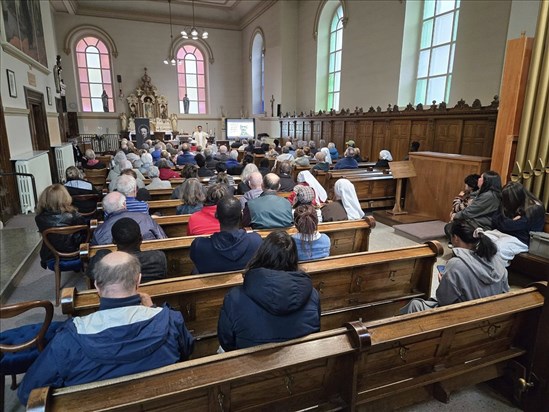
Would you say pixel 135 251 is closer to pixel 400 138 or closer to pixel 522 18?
pixel 522 18

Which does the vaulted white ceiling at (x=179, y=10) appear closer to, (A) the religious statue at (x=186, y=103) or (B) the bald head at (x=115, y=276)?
(A) the religious statue at (x=186, y=103)

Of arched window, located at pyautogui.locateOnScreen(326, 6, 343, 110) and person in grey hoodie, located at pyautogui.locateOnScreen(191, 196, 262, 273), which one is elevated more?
arched window, located at pyautogui.locateOnScreen(326, 6, 343, 110)

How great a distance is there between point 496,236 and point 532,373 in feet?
5.65

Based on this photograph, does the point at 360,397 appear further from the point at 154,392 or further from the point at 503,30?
the point at 503,30

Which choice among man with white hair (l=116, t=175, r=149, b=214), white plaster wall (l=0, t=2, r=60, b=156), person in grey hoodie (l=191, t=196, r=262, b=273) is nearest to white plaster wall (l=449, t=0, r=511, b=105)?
person in grey hoodie (l=191, t=196, r=262, b=273)

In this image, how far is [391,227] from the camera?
5.62 meters

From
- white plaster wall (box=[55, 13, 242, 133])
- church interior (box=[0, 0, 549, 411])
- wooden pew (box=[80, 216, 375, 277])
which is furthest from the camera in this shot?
white plaster wall (box=[55, 13, 242, 133])

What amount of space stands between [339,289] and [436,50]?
777cm

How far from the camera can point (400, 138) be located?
335 inches

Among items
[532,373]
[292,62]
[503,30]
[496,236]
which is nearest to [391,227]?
[496,236]

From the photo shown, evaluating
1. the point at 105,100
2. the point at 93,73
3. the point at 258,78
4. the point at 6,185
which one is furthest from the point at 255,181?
the point at 93,73

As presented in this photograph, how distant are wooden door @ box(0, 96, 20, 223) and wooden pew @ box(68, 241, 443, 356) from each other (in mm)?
4330

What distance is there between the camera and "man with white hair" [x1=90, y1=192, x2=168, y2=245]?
2.86m

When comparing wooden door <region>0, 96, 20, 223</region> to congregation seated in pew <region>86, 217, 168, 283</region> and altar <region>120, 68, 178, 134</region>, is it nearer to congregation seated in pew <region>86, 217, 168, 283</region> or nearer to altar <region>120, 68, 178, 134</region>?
congregation seated in pew <region>86, 217, 168, 283</region>
